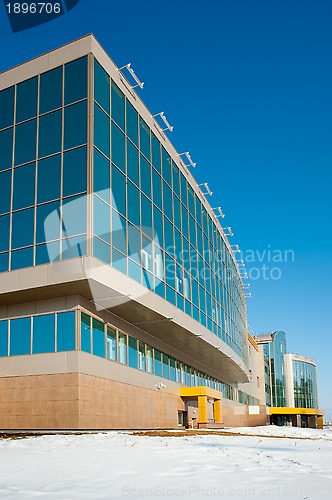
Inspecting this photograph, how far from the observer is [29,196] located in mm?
26906

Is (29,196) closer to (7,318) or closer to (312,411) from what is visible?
(7,318)

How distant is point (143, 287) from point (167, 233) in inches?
263

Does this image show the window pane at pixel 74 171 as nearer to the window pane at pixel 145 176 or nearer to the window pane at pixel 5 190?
the window pane at pixel 5 190

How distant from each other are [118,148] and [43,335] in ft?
33.5

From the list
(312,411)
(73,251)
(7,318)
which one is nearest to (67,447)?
(73,251)

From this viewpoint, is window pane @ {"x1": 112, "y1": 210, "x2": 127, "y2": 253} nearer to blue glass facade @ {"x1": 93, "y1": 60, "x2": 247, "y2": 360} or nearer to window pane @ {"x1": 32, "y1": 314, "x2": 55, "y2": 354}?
blue glass facade @ {"x1": 93, "y1": 60, "x2": 247, "y2": 360}

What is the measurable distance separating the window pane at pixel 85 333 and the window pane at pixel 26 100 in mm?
10733

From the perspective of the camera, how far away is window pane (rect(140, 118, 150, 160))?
107ft

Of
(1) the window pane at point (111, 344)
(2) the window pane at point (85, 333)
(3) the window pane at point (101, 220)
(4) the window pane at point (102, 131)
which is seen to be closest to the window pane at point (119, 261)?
(3) the window pane at point (101, 220)

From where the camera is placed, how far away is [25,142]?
28.0 m

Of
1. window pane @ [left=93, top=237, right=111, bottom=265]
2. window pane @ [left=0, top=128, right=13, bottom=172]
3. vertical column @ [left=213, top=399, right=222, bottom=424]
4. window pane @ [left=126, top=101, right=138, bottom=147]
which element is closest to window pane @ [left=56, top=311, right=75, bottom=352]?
window pane @ [left=93, top=237, right=111, bottom=265]

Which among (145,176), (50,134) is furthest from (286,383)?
(50,134)

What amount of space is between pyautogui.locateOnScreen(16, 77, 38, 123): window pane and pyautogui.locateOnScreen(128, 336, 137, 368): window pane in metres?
13.5

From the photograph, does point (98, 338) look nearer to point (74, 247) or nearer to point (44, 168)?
point (74, 247)
